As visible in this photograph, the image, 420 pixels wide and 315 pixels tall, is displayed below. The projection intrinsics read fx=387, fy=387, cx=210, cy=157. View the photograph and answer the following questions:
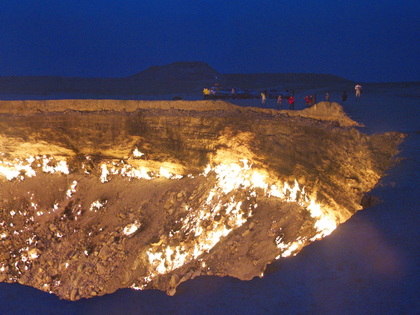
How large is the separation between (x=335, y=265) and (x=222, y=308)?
4.35 feet

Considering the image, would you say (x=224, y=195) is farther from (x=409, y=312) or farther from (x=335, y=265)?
(x=409, y=312)

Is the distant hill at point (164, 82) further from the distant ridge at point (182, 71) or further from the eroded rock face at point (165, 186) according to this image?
the eroded rock face at point (165, 186)

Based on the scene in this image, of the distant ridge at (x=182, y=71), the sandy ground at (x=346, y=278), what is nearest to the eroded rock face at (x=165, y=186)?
the sandy ground at (x=346, y=278)

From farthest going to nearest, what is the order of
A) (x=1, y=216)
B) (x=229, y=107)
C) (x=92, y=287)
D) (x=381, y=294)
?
(x=1, y=216) < (x=229, y=107) < (x=92, y=287) < (x=381, y=294)

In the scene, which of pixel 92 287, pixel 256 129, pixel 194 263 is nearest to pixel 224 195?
pixel 256 129

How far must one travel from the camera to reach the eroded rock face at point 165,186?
7.98 meters

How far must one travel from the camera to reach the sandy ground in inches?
144

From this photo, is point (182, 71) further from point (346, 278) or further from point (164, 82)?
point (346, 278)

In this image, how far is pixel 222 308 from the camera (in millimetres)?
4242

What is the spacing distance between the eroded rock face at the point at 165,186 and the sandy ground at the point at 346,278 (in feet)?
5.06

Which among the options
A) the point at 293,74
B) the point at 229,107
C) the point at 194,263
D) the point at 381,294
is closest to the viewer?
the point at 381,294

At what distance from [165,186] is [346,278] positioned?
8792 mm

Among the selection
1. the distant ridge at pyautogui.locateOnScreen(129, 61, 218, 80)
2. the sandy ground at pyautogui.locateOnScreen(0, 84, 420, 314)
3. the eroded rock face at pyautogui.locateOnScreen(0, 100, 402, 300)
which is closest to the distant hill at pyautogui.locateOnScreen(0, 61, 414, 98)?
the distant ridge at pyautogui.locateOnScreen(129, 61, 218, 80)

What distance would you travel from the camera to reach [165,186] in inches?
484
